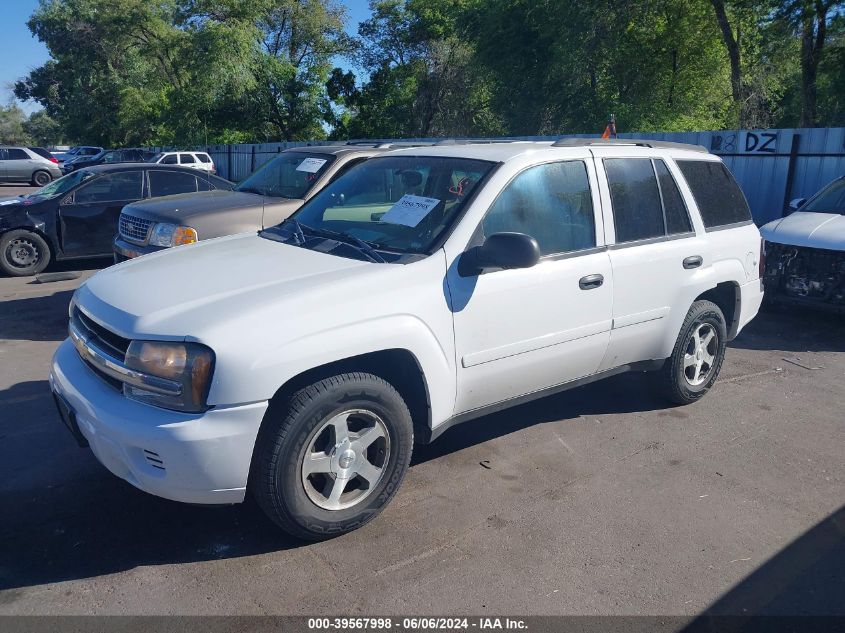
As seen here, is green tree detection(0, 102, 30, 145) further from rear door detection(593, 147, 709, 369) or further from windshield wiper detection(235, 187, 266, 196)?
rear door detection(593, 147, 709, 369)

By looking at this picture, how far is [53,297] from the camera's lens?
8828 millimetres

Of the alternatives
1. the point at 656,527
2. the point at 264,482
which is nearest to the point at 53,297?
the point at 264,482

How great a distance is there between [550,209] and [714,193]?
6.07 feet

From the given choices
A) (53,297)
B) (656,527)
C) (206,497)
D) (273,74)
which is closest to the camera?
(206,497)

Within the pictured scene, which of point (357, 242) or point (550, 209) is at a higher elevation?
point (550, 209)

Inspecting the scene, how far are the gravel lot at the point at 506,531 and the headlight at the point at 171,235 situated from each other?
81.1 inches

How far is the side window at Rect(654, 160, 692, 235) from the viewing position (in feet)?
16.3

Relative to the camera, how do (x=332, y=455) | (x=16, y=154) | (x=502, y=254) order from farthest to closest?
1. (x=16, y=154)
2. (x=502, y=254)
3. (x=332, y=455)

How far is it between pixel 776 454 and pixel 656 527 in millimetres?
1429

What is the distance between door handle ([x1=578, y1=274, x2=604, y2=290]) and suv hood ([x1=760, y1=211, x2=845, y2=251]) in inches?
173

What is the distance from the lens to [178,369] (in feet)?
10.1

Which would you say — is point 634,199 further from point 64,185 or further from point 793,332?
point 64,185

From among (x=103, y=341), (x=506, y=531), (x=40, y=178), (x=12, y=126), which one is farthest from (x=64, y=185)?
(x=12, y=126)

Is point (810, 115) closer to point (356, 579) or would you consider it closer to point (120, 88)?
point (356, 579)
